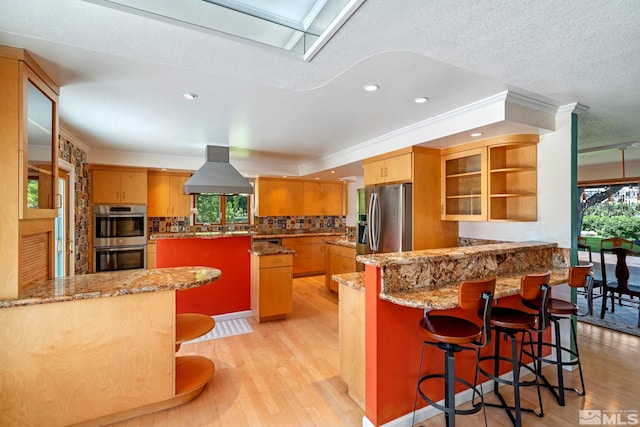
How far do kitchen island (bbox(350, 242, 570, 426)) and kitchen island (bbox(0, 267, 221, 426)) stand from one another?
128 centimetres

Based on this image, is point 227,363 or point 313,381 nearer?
point 313,381

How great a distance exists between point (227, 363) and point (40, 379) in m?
1.42

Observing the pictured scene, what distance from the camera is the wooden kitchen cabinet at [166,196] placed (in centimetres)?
562

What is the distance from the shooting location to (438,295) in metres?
1.93

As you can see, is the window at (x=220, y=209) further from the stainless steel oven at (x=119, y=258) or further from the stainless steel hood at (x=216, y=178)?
the stainless steel hood at (x=216, y=178)

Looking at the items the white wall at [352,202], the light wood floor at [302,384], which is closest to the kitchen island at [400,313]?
the light wood floor at [302,384]

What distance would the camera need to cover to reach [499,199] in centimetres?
332

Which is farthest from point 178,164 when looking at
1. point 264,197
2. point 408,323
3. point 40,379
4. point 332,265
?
point 408,323

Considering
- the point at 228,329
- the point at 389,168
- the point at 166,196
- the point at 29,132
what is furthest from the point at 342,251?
the point at 29,132

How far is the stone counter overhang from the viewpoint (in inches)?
76.0

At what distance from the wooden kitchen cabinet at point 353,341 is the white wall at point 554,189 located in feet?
6.98

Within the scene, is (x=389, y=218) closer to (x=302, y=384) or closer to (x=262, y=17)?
(x=302, y=384)

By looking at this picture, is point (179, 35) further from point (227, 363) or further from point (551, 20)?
point (227, 363)

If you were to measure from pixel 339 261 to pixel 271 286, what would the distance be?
4.82 ft
